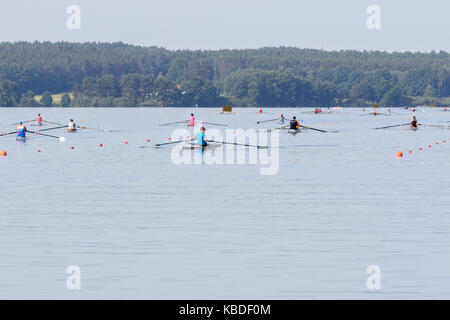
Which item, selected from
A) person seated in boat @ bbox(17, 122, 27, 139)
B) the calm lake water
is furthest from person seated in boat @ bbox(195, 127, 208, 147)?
person seated in boat @ bbox(17, 122, 27, 139)

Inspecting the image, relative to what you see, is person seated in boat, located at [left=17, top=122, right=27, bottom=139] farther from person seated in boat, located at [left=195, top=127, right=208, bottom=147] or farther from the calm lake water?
the calm lake water

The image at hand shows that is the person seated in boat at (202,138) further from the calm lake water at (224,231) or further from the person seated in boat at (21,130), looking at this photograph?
the person seated in boat at (21,130)

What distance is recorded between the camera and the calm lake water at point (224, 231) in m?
17.0

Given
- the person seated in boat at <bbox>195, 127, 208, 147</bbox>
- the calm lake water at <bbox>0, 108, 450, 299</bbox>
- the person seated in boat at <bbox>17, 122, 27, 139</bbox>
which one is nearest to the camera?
the calm lake water at <bbox>0, 108, 450, 299</bbox>

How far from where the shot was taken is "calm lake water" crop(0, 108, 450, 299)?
1705cm

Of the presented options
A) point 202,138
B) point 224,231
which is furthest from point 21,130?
point 224,231

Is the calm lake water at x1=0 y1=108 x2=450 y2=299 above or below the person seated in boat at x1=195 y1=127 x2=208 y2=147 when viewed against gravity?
below

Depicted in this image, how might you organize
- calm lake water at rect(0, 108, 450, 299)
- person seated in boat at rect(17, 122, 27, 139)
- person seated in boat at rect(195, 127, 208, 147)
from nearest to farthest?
calm lake water at rect(0, 108, 450, 299) < person seated in boat at rect(195, 127, 208, 147) < person seated in boat at rect(17, 122, 27, 139)

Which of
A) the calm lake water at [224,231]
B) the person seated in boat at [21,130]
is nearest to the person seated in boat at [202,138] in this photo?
the calm lake water at [224,231]

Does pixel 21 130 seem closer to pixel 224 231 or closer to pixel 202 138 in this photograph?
pixel 202 138

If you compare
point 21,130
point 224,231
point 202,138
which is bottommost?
point 224,231

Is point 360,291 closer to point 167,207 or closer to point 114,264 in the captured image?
point 114,264

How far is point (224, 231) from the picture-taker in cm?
2331
